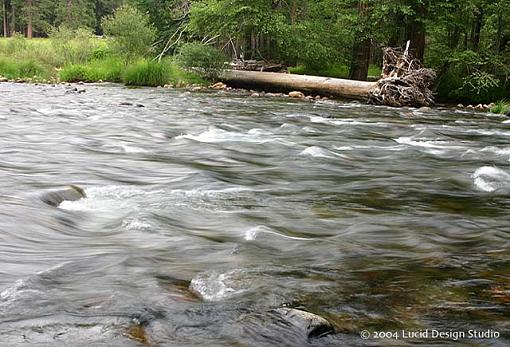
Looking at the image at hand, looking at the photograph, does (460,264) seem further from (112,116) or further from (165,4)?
(165,4)

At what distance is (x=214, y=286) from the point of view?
10.6ft

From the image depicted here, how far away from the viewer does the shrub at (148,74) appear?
2291cm

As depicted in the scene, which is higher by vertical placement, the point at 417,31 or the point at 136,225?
the point at 417,31

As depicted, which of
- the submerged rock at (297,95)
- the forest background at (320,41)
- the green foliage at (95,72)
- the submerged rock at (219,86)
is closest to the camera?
the forest background at (320,41)

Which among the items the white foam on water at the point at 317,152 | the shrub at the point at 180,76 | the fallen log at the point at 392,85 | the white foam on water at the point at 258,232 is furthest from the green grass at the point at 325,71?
the white foam on water at the point at 258,232

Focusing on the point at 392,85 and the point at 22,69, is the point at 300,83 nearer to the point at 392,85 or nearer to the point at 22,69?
the point at 392,85

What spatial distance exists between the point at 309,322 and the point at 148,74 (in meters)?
21.4

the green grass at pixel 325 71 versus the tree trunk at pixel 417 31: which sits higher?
the tree trunk at pixel 417 31

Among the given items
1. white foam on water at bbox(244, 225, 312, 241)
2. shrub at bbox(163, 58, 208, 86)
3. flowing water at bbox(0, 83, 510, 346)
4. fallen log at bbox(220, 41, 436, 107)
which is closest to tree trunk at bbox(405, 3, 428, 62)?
fallen log at bbox(220, 41, 436, 107)

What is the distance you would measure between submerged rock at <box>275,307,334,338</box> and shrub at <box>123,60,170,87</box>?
832 inches

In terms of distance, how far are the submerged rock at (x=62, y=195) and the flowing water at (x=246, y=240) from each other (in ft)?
0.30

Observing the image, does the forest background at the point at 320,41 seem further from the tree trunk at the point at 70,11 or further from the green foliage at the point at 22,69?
the tree trunk at the point at 70,11

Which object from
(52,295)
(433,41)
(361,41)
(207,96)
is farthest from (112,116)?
(433,41)

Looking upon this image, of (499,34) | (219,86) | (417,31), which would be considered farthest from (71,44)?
(499,34)
